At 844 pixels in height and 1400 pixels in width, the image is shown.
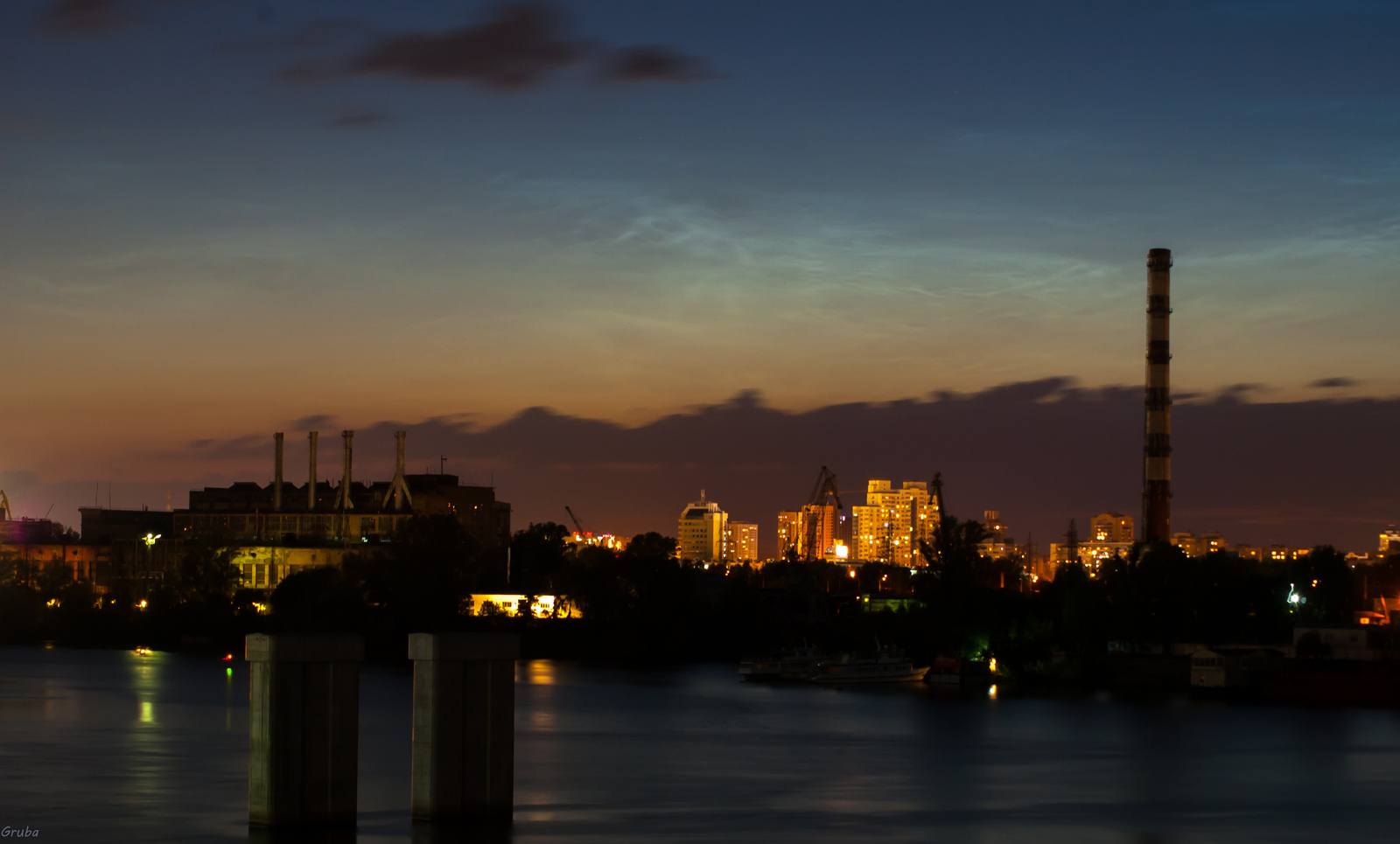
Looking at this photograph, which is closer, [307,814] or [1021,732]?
[307,814]

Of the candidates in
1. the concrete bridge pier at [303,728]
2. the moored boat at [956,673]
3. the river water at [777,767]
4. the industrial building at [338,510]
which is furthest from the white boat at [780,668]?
the concrete bridge pier at [303,728]

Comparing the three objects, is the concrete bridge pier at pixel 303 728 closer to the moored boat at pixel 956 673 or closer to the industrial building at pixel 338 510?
the moored boat at pixel 956 673

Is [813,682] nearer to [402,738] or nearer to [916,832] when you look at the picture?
[402,738]

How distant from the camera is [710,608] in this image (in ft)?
385

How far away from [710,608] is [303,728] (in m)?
95.6

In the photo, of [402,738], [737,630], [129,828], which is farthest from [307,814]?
[737,630]

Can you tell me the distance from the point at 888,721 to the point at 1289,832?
1144 inches

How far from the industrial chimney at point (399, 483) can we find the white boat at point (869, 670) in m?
63.9

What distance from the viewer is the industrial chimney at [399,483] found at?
146m

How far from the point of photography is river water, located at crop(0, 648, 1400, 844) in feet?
110

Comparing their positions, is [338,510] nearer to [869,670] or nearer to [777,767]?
[869,670]

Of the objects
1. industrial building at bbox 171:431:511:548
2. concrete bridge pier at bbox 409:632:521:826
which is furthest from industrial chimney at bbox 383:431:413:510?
concrete bridge pier at bbox 409:632:521:826

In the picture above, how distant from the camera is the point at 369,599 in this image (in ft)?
376

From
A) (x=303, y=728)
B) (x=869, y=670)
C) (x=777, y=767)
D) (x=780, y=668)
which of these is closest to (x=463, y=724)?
(x=303, y=728)
